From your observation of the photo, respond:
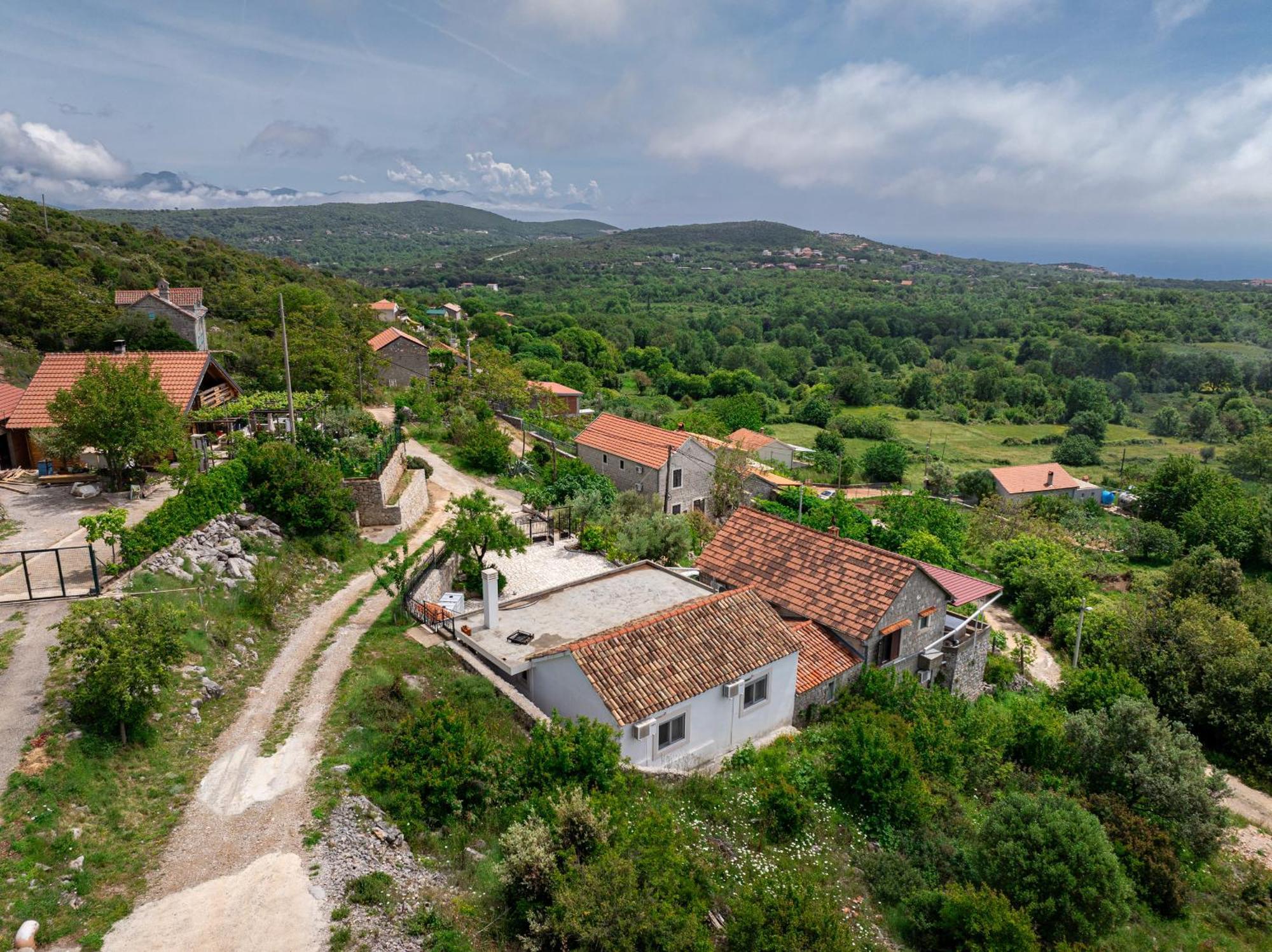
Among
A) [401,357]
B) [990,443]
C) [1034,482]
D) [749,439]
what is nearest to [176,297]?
[401,357]

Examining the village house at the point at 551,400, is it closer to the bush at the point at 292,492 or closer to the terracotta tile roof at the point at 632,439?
the terracotta tile roof at the point at 632,439

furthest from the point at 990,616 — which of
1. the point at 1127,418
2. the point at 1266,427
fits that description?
the point at 1127,418

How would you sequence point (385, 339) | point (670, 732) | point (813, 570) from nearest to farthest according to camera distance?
1. point (670, 732)
2. point (813, 570)
3. point (385, 339)

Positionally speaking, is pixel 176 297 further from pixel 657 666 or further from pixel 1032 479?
pixel 1032 479

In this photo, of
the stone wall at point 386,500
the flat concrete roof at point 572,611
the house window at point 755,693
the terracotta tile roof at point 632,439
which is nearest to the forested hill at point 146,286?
the stone wall at point 386,500

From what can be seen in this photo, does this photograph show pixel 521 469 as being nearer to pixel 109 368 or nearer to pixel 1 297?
pixel 109 368

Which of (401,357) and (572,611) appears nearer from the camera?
(572,611)
